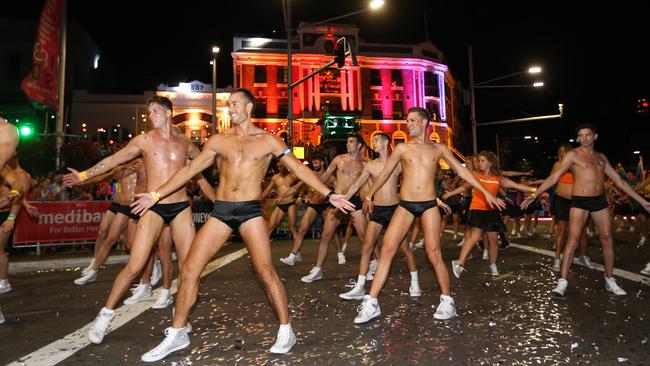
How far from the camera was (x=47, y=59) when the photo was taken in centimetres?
1355

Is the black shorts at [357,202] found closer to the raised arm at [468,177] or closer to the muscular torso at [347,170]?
the muscular torso at [347,170]

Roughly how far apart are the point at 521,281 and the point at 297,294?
3409 millimetres

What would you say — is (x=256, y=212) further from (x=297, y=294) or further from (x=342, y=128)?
(x=342, y=128)

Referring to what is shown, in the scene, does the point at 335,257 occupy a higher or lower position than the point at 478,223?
lower

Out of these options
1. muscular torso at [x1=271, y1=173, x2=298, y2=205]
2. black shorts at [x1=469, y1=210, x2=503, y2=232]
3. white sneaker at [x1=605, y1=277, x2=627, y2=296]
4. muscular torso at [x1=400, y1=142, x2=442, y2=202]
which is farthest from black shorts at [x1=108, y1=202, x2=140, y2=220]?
white sneaker at [x1=605, y1=277, x2=627, y2=296]

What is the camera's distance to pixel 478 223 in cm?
797

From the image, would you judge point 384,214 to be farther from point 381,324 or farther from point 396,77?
point 396,77

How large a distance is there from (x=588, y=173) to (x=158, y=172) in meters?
5.46

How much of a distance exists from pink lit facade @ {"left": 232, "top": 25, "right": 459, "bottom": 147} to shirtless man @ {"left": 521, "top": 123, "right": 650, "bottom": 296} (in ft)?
136

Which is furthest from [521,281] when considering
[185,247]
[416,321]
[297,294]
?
[185,247]

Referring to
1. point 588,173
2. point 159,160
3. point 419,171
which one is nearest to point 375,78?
point 588,173

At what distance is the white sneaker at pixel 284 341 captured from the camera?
390 cm

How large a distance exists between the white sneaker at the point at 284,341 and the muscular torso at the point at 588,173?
4480 mm

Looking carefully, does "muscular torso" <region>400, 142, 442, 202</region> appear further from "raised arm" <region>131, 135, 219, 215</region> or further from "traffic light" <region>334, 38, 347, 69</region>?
"traffic light" <region>334, 38, 347, 69</region>
